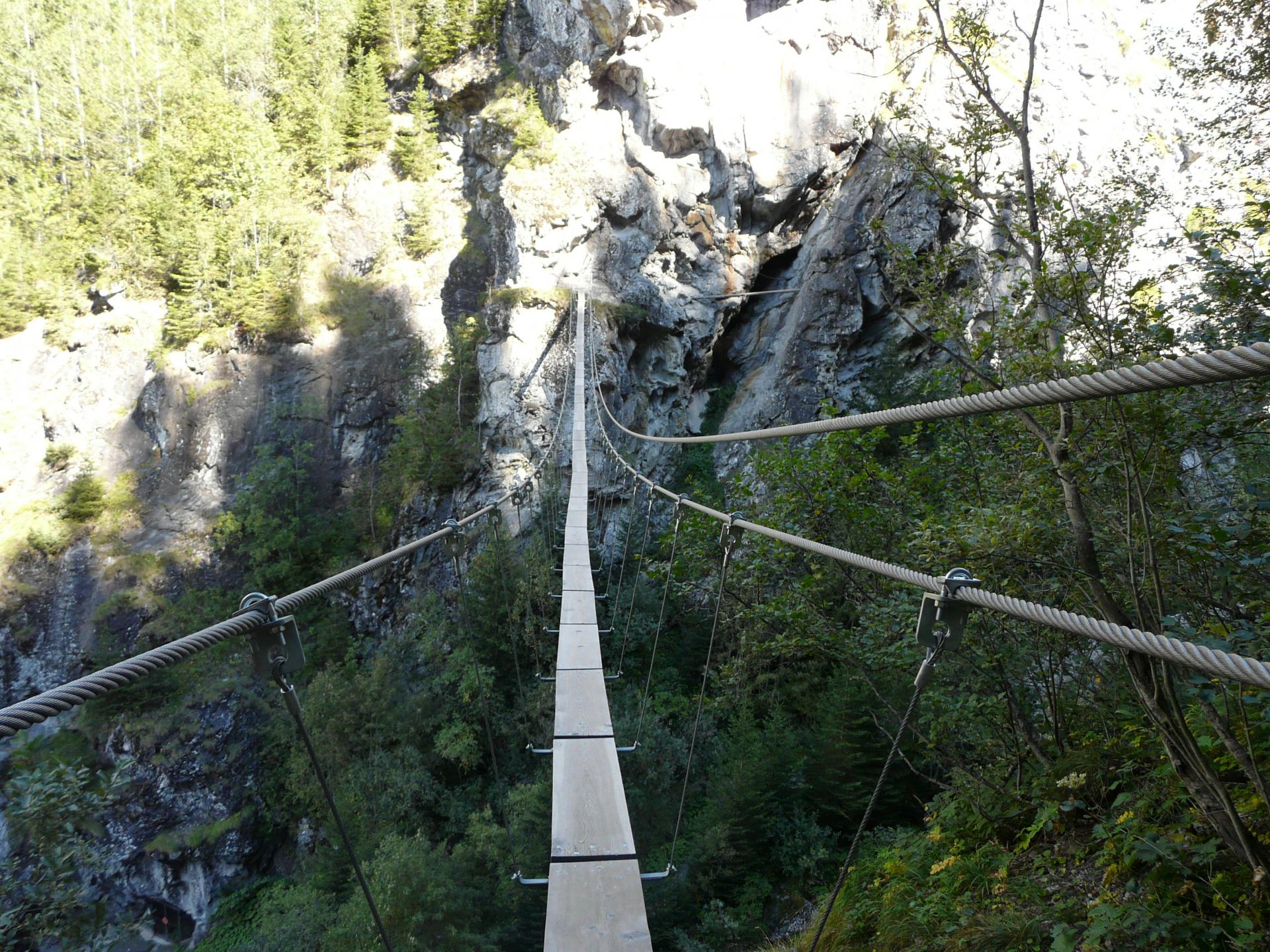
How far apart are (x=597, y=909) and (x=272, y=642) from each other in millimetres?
962

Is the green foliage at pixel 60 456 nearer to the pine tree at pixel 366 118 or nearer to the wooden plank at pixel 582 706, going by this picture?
the pine tree at pixel 366 118

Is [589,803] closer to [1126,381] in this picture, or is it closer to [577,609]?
[577,609]

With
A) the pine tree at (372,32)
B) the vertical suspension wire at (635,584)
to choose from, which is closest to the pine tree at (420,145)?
the pine tree at (372,32)

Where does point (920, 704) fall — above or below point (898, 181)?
below

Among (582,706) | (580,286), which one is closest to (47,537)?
(580,286)

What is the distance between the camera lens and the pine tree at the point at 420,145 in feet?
49.1

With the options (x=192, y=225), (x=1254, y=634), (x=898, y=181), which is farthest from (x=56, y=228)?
(x=1254, y=634)

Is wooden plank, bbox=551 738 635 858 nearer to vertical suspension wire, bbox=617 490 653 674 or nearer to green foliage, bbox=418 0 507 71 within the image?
vertical suspension wire, bbox=617 490 653 674

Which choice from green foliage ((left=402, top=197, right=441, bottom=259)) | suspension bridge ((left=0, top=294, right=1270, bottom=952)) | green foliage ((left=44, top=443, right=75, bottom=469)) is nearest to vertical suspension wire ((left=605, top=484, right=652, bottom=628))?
suspension bridge ((left=0, top=294, right=1270, bottom=952))

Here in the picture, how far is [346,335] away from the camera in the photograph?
45.5 ft

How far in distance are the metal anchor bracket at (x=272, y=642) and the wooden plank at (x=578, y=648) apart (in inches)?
63.4

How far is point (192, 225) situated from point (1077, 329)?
15429 millimetres

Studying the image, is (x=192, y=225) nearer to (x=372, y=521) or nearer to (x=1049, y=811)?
(x=372, y=521)

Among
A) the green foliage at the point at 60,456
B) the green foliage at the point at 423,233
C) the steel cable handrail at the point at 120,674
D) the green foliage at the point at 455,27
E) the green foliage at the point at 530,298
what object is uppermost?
the green foliage at the point at 455,27
